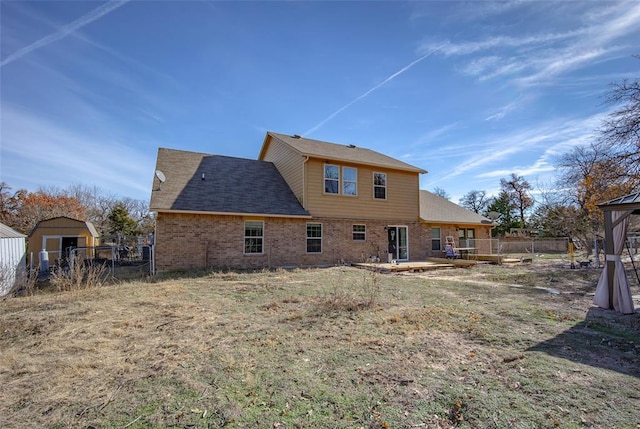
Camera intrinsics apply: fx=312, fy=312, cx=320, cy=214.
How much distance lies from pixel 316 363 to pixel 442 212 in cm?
1847

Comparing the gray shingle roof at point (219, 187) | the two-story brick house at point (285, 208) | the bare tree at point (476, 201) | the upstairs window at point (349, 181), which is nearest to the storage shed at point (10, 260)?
the two-story brick house at point (285, 208)

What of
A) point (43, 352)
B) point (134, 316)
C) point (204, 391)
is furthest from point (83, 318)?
point (204, 391)

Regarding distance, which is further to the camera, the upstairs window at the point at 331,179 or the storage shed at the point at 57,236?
the storage shed at the point at 57,236

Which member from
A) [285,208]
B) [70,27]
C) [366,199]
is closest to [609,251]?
[366,199]

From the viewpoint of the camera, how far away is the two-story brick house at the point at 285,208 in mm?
13180

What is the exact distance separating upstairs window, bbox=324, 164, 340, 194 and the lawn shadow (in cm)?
1147

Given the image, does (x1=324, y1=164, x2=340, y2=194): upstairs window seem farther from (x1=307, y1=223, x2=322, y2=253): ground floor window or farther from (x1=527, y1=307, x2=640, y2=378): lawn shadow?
(x1=527, y1=307, x2=640, y2=378): lawn shadow

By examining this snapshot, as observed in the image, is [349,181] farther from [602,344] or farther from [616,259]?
[602,344]

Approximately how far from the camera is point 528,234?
3678 cm

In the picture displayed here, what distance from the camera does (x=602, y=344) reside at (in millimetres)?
4848

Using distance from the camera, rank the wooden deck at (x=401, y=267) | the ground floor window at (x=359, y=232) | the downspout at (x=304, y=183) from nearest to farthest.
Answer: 1. the wooden deck at (x=401, y=267)
2. the downspout at (x=304, y=183)
3. the ground floor window at (x=359, y=232)

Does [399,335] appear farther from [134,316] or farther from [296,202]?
[296,202]

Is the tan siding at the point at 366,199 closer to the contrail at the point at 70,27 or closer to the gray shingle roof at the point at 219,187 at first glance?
the gray shingle roof at the point at 219,187

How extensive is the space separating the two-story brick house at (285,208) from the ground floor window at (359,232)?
0.06 meters
